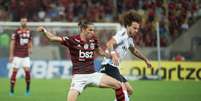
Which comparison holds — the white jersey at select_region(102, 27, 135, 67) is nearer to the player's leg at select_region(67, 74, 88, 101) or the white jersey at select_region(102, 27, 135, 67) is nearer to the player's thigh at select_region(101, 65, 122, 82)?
the player's thigh at select_region(101, 65, 122, 82)

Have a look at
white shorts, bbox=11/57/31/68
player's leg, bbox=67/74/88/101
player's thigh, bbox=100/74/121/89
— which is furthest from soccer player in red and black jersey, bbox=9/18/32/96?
player's thigh, bbox=100/74/121/89

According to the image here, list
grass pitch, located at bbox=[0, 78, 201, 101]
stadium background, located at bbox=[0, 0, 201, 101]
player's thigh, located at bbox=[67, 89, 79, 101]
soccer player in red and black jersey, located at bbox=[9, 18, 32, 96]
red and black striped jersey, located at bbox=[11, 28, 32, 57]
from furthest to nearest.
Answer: stadium background, located at bbox=[0, 0, 201, 101] → red and black striped jersey, located at bbox=[11, 28, 32, 57] → soccer player in red and black jersey, located at bbox=[9, 18, 32, 96] → grass pitch, located at bbox=[0, 78, 201, 101] → player's thigh, located at bbox=[67, 89, 79, 101]

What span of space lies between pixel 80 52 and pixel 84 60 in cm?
18

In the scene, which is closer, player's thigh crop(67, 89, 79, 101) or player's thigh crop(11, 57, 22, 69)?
player's thigh crop(67, 89, 79, 101)

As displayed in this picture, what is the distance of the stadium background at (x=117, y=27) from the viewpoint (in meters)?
31.0

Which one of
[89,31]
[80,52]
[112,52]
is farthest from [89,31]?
[112,52]

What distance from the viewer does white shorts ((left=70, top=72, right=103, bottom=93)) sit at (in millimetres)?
12906

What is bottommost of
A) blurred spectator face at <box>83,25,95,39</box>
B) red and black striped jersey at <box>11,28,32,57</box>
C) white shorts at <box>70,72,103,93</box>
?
white shorts at <box>70,72,103,93</box>

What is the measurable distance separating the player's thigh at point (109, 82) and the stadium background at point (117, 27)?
49.5 ft

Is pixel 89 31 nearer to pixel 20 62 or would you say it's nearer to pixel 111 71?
pixel 111 71

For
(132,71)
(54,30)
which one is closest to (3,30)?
(54,30)

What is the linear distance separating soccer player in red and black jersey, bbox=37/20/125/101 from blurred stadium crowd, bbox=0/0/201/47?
64.9ft

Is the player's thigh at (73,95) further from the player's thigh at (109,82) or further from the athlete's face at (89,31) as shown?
the athlete's face at (89,31)

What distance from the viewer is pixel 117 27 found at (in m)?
32.6
